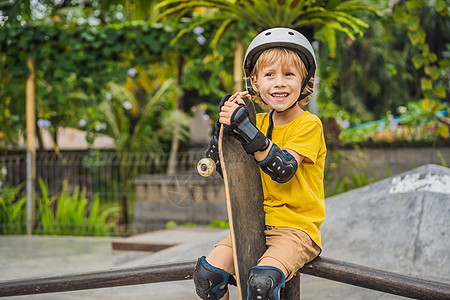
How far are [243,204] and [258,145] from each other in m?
0.21

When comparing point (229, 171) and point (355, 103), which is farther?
point (355, 103)

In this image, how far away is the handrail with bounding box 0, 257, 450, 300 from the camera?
60.3 inches

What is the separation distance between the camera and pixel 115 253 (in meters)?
4.15

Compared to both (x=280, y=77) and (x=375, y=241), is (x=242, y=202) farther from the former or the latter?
(x=375, y=241)

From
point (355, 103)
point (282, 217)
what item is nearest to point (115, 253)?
point (282, 217)

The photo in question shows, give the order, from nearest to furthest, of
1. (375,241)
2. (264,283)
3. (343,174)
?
(264,283), (375,241), (343,174)

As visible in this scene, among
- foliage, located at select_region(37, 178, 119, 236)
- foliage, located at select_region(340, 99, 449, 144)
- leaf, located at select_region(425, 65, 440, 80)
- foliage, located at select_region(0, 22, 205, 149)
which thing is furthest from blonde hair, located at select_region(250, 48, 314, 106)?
foliage, located at select_region(340, 99, 449, 144)

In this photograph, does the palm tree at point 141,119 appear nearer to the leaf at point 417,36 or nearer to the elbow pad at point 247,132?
the leaf at point 417,36

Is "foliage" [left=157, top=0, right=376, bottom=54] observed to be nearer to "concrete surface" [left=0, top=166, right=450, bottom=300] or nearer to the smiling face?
"concrete surface" [left=0, top=166, right=450, bottom=300]

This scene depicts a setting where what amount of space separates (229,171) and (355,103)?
13415 millimetres

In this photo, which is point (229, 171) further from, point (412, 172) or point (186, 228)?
point (186, 228)

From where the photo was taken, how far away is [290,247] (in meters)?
1.53

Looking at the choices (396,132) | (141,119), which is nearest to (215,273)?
(396,132)

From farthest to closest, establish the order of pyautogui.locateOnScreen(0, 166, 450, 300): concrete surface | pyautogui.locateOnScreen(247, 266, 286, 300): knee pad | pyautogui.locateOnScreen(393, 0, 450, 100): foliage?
1. pyautogui.locateOnScreen(393, 0, 450, 100): foliage
2. pyautogui.locateOnScreen(0, 166, 450, 300): concrete surface
3. pyautogui.locateOnScreen(247, 266, 286, 300): knee pad
